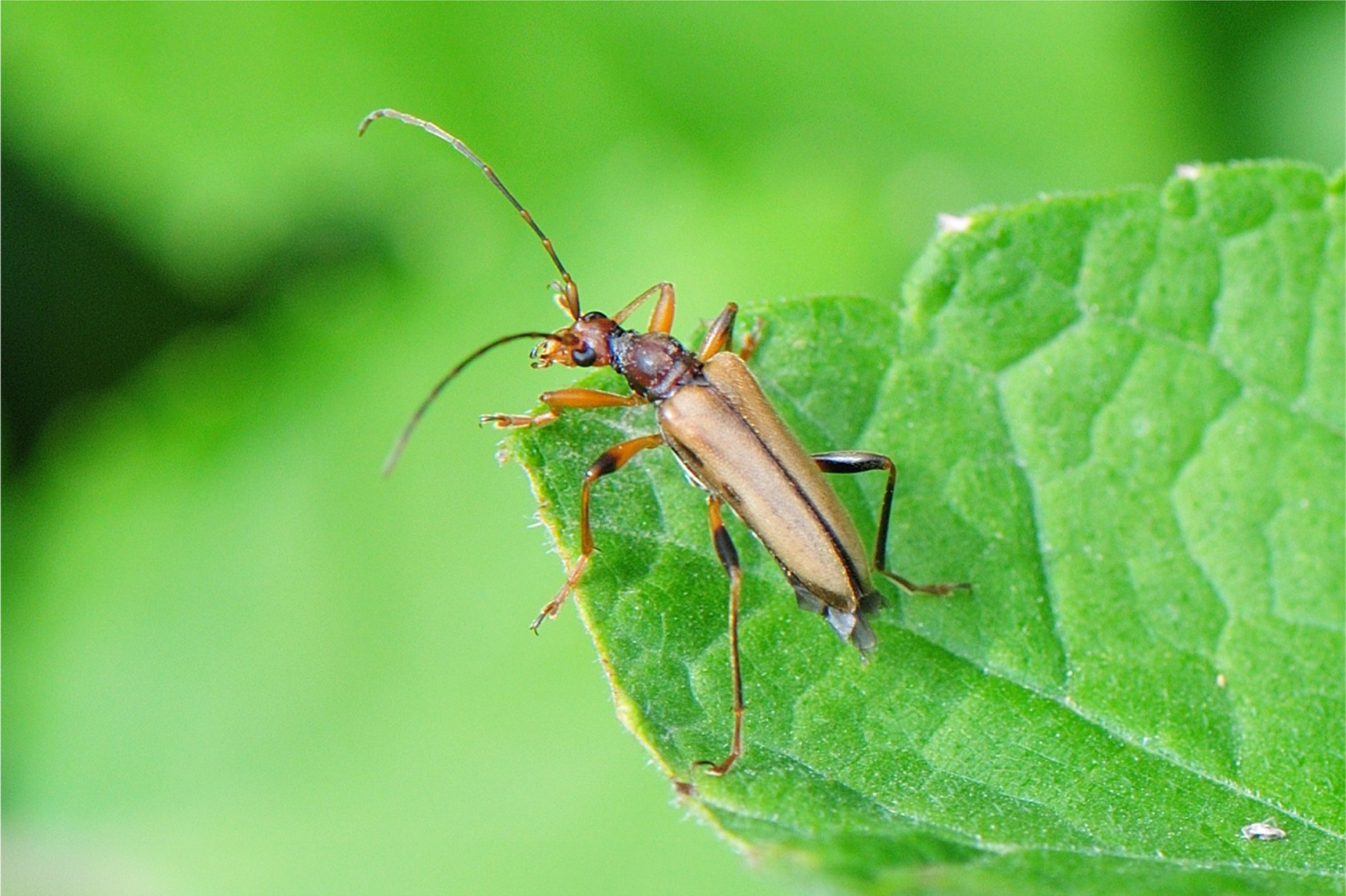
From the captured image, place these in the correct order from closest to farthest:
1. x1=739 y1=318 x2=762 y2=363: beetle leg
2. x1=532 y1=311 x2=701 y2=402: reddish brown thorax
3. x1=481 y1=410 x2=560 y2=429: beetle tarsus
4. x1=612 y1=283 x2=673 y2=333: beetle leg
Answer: x1=481 y1=410 x2=560 y2=429: beetle tarsus → x1=739 y1=318 x2=762 y2=363: beetle leg → x1=532 y1=311 x2=701 y2=402: reddish brown thorax → x1=612 y1=283 x2=673 y2=333: beetle leg

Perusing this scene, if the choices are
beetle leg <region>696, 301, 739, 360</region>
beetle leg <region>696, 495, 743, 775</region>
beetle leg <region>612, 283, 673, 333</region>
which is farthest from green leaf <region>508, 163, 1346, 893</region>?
beetle leg <region>612, 283, 673, 333</region>

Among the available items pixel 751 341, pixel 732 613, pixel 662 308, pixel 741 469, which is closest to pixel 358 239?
pixel 662 308

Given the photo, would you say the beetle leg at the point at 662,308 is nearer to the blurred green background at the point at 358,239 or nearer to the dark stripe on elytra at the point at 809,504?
the dark stripe on elytra at the point at 809,504

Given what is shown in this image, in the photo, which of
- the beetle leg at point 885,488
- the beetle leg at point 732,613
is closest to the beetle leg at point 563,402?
the beetle leg at point 732,613

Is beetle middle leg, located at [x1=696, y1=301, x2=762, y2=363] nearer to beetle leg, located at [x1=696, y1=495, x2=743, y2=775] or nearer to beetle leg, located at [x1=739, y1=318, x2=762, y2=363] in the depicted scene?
beetle leg, located at [x1=739, y1=318, x2=762, y2=363]

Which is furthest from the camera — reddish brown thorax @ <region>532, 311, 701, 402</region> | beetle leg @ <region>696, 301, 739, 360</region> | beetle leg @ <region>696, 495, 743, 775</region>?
reddish brown thorax @ <region>532, 311, 701, 402</region>

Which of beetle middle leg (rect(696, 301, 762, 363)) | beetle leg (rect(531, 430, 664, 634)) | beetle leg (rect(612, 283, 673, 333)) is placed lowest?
beetle leg (rect(531, 430, 664, 634))
